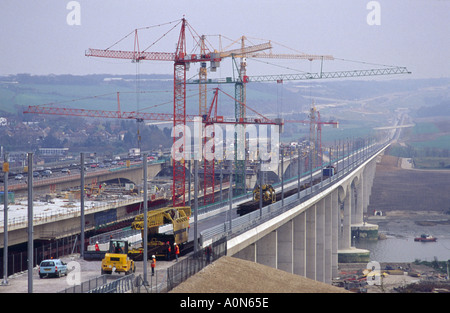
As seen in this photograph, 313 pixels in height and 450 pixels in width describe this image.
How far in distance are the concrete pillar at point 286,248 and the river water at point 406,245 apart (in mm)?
38230

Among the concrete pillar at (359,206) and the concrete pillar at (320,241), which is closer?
the concrete pillar at (320,241)

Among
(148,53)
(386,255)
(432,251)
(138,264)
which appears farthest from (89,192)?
(138,264)

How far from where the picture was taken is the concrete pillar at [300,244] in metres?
75.5

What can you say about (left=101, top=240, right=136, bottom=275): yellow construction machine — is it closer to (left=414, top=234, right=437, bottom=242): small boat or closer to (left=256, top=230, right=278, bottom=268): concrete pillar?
(left=256, top=230, right=278, bottom=268): concrete pillar

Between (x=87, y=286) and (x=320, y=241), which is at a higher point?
(x=87, y=286)

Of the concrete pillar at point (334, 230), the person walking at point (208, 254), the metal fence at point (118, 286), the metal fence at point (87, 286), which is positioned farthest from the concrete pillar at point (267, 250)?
the concrete pillar at point (334, 230)

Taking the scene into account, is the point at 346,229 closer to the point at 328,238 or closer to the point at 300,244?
the point at 328,238

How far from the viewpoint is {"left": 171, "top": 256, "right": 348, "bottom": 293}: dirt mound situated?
35.0m

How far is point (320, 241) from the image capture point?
89.6 metres

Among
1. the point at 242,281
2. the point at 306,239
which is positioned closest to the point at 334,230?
the point at 306,239

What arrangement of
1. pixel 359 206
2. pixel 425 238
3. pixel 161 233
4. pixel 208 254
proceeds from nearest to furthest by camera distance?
pixel 208 254 < pixel 161 233 < pixel 425 238 < pixel 359 206

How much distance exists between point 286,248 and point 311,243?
509 inches

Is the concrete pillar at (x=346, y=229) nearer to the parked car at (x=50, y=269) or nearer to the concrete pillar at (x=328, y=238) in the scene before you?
the concrete pillar at (x=328, y=238)

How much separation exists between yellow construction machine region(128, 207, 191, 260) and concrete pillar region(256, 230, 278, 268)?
48.5 ft
